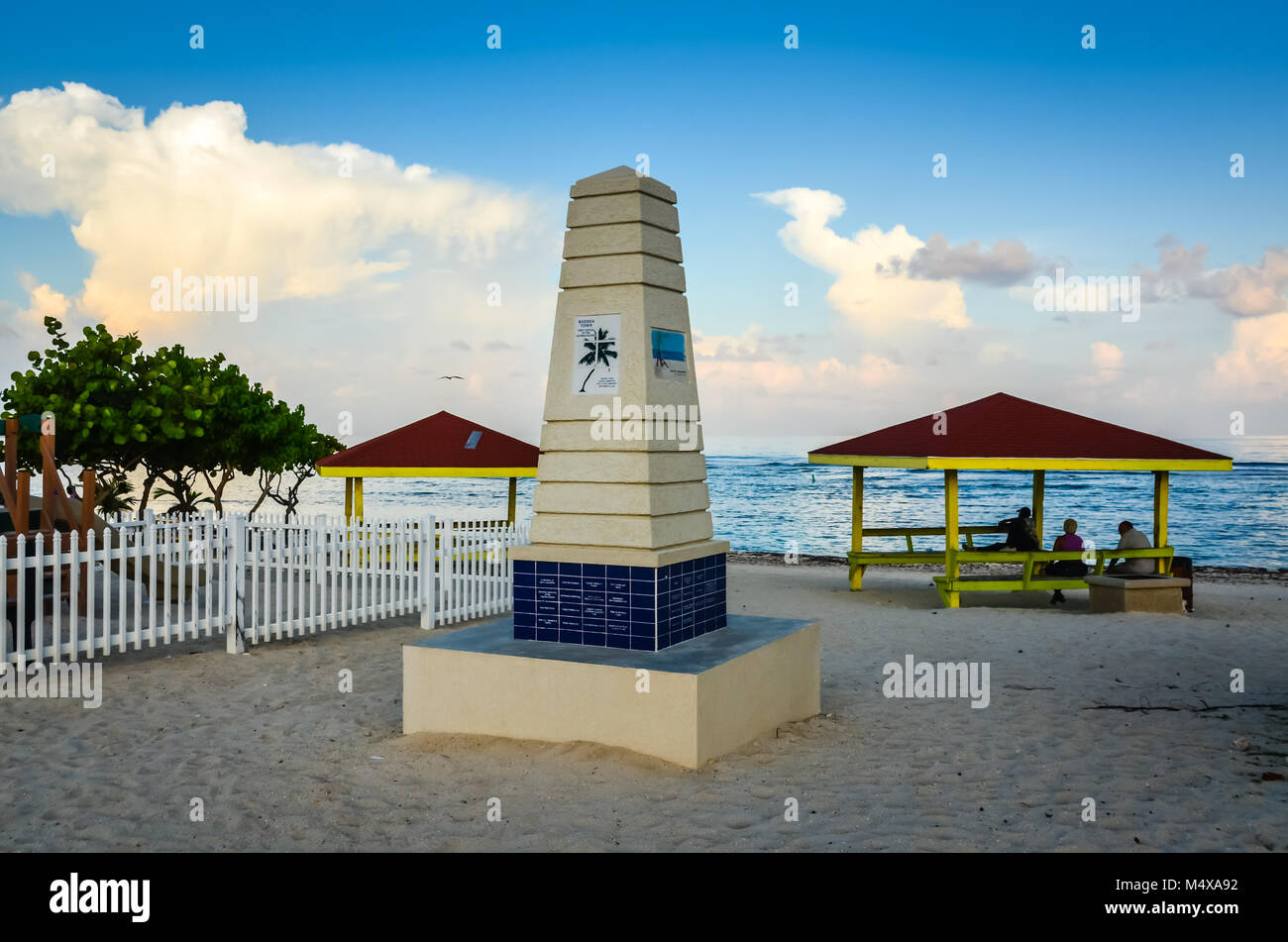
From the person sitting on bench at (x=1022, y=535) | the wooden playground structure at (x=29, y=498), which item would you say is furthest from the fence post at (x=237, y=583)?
the person sitting on bench at (x=1022, y=535)

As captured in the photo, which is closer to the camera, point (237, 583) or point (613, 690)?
point (613, 690)

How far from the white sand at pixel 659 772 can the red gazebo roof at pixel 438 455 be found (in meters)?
6.44

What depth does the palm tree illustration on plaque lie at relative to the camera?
24.7ft

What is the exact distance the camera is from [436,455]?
17.0 metres

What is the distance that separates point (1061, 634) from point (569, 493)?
726cm

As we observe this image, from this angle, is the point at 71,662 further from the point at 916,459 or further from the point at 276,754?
the point at 916,459

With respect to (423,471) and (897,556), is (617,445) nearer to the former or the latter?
(423,471)

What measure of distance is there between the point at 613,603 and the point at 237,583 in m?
5.49

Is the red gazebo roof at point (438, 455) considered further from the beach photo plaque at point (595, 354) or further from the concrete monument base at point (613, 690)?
the concrete monument base at point (613, 690)

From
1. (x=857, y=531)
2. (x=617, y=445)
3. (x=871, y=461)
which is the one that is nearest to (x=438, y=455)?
(x=871, y=461)

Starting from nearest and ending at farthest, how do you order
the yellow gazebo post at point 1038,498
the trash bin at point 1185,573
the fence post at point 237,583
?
the fence post at point 237,583 → the trash bin at point 1185,573 → the yellow gazebo post at point 1038,498

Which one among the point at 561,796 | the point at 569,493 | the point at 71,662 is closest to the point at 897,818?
the point at 561,796

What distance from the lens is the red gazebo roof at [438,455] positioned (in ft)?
54.1
